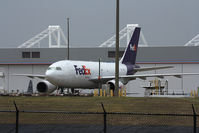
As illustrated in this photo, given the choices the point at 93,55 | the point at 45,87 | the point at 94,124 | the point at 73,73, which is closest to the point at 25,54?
the point at 93,55

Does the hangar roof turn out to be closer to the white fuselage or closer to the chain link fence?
the white fuselage

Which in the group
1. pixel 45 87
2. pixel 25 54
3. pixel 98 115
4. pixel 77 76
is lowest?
pixel 98 115

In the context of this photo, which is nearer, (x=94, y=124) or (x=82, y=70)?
(x=94, y=124)

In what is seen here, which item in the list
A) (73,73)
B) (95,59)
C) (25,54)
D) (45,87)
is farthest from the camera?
(25,54)

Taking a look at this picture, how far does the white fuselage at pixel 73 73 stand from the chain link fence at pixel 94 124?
68.9 feet

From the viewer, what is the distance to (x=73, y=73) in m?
48.4

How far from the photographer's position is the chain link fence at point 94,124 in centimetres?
2134

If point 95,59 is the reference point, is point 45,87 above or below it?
below

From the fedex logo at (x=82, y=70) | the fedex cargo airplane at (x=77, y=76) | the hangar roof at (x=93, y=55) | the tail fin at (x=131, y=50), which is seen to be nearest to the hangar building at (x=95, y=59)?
the hangar roof at (x=93, y=55)

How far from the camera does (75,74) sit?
48.8 meters

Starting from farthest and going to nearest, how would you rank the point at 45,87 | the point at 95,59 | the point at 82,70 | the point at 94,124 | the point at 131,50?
the point at 95,59, the point at 131,50, the point at 82,70, the point at 45,87, the point at 94,124

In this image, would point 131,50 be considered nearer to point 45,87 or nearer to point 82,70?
point 82,70

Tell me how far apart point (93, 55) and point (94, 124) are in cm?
5180

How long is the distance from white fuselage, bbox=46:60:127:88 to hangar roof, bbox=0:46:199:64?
19.1 meters
